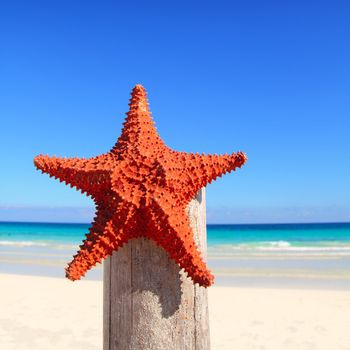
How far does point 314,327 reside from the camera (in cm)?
839

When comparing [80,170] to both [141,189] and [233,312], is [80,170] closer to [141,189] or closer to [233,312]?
[141,189]

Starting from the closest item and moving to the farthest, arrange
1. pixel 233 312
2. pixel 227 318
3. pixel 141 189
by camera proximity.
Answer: pixel 141 189 → pixel 227 318 → pixel 233 312

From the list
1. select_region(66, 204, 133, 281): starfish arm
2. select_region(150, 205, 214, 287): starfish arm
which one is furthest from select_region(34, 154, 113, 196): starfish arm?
select_region(150, 205, 214, 287): starfish arm

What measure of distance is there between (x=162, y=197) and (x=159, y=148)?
1.18 ft

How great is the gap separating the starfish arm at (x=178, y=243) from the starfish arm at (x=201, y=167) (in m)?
0.23

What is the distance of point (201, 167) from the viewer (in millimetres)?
2551

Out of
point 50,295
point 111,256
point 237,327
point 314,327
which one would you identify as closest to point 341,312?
point 314,327

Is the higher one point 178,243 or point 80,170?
point 80,170

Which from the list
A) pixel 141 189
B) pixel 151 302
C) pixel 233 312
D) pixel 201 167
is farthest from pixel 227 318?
pixel 141 189

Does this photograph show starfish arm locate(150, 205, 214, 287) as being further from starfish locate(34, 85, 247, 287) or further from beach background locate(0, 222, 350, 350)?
beach background locate(0, 222, 350, 350)

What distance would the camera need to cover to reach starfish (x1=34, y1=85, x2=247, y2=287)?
7.61 feet

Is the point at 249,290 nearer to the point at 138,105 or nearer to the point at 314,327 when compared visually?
the point at 314,327

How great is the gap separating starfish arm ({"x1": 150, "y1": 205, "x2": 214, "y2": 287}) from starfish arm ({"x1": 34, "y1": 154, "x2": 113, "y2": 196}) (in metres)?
0.36

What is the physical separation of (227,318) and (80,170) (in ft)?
24.1
